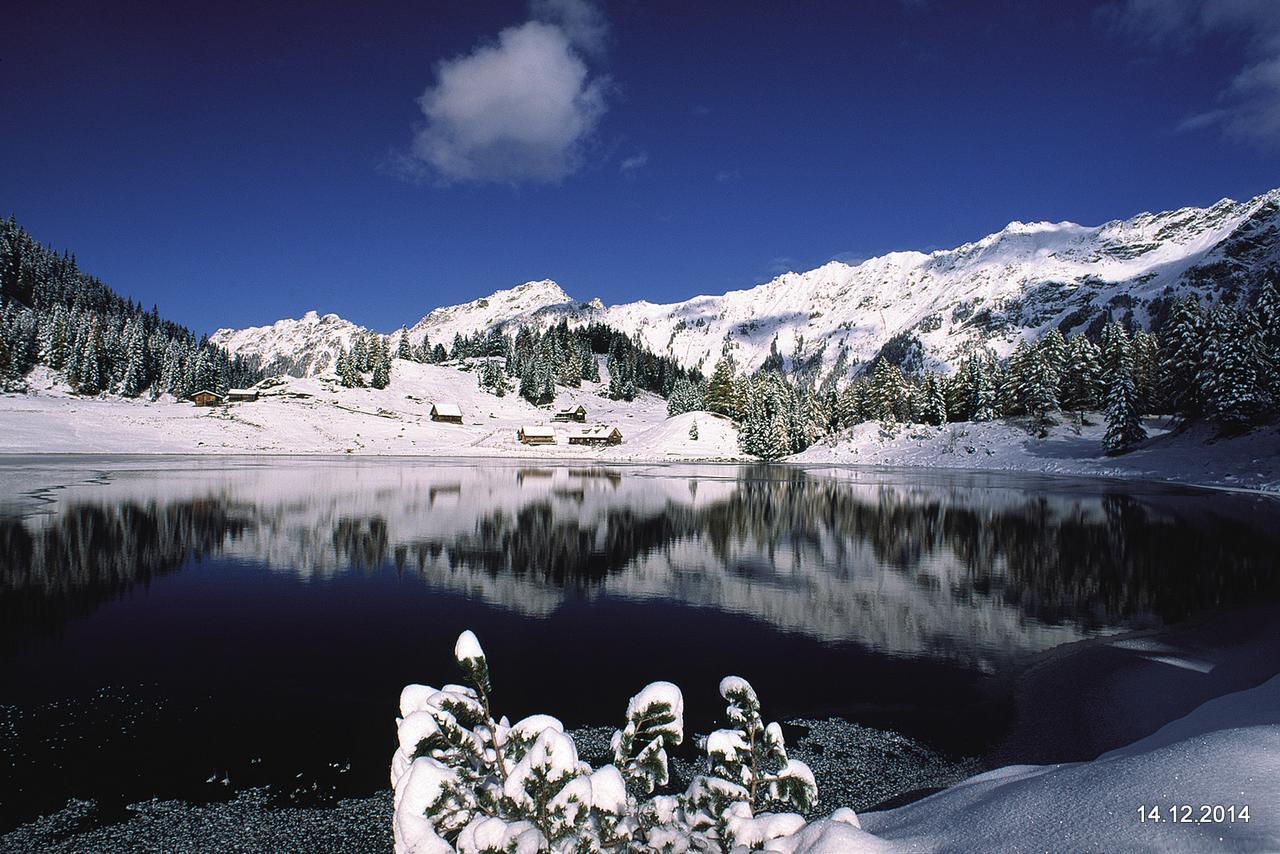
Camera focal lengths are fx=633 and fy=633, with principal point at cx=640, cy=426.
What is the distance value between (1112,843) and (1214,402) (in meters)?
75.4

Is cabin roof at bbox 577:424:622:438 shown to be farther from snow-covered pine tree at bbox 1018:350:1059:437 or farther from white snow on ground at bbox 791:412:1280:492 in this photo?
snow-covered pine tree at bbox 1018:350:1059:437

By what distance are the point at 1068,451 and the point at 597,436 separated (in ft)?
256

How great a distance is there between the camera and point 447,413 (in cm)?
12975

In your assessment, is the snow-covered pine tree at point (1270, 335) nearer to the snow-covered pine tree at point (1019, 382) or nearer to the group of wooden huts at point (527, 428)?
the snow-covered pine tree at point (1019, 382)

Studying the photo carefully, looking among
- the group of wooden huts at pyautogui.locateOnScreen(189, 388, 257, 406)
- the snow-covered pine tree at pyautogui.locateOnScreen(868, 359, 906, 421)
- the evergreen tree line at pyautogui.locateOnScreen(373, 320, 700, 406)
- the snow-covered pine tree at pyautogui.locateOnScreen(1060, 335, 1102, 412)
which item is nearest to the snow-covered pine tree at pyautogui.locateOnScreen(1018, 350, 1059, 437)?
the snow-covered pine tree at pyautogui.locateOnScreen(1060, 335, 1102, 412)

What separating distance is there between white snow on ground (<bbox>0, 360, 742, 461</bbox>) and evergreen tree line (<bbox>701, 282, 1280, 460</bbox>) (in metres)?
10.8

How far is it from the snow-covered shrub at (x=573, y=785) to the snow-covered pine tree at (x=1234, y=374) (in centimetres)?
7482

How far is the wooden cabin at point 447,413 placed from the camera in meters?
130

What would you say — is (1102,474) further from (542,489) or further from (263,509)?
(263,509)

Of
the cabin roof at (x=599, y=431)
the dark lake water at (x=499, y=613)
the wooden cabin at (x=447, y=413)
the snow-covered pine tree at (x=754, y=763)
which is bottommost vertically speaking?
the dark lake water at (x=499, y=613)

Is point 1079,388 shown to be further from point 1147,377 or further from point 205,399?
point 205,399

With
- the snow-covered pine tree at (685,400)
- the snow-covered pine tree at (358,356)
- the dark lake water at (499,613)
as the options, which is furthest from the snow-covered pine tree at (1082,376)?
the snow-covered pine tree at (358,356)

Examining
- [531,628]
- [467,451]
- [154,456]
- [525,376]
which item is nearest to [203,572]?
[531,628]

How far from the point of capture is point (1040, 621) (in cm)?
1556
